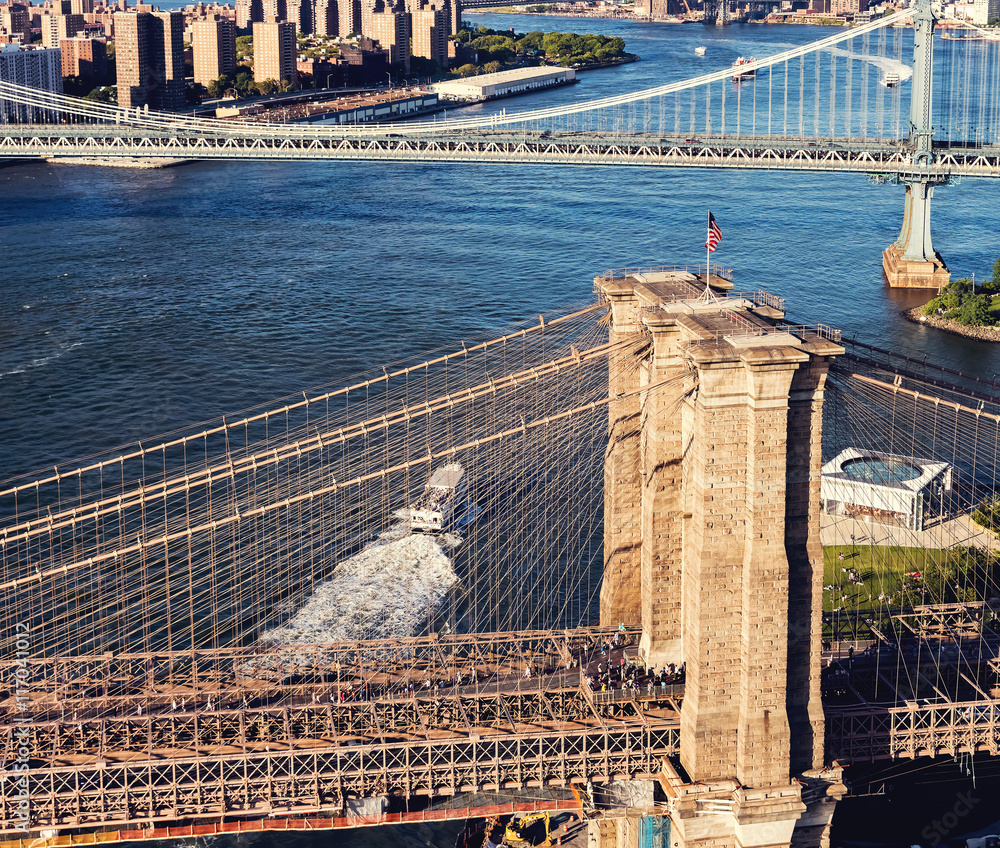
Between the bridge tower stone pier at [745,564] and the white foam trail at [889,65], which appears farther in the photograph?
the white foam trail at [889,65]

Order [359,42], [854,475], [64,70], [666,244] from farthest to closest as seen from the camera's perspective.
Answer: [359,42]
[64,70]
[666,244]
[854,475]

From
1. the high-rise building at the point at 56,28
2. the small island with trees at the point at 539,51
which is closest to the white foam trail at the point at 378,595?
the small island with trees at the point at 539,51

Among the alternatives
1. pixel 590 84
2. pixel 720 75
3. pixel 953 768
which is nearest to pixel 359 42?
pixel 590 84

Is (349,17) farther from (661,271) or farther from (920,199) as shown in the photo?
(661,271)

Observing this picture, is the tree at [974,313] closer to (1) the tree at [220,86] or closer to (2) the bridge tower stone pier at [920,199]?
(2) the bridge tower stone pier at [920,199]

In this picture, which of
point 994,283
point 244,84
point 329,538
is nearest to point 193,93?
point 244,84

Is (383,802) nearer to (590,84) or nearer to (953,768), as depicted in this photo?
(953,768)
